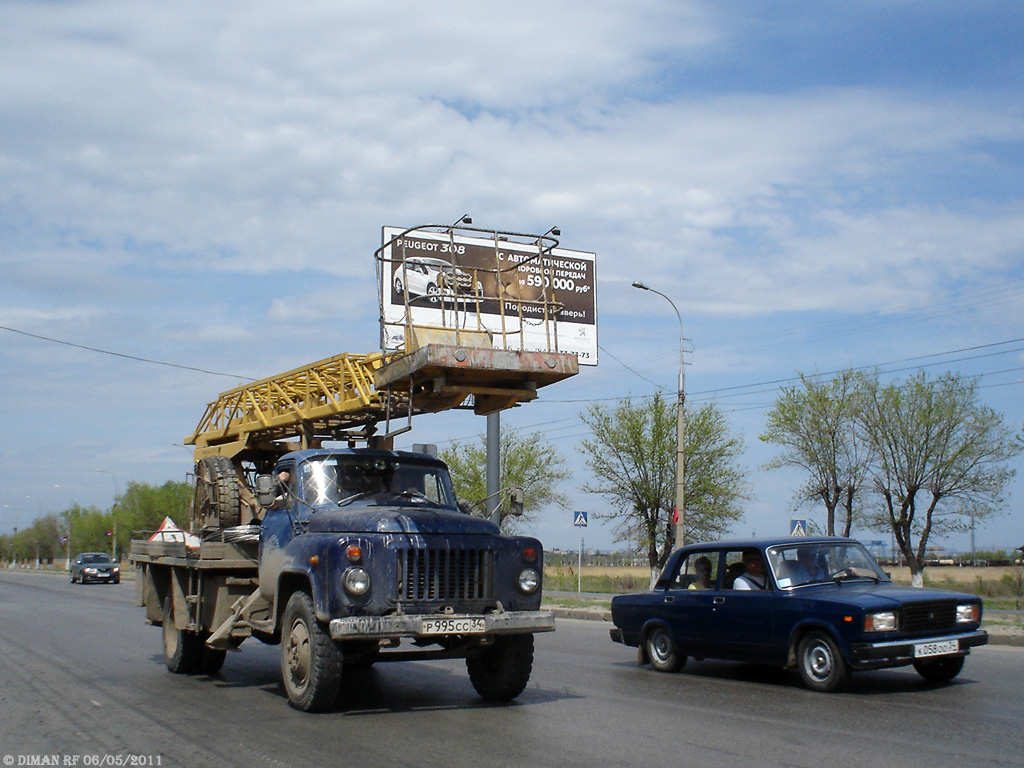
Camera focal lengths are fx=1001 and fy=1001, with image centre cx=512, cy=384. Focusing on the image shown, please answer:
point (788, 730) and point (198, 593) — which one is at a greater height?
point (198, 593)

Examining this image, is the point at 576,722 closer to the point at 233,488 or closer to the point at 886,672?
the point at 886,672

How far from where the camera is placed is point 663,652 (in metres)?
11.1

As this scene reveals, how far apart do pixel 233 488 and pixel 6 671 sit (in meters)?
3.14

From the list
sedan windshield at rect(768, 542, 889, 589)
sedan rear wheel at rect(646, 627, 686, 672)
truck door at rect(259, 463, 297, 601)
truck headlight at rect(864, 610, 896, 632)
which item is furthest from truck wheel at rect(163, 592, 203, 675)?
truck headlight at rect(864, 610, 896, 632)

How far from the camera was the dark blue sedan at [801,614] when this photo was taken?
8.85 metres

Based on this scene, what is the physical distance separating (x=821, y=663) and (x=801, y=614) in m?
0.46

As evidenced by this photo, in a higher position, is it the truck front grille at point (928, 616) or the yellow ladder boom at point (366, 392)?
the yellow ladder boom at point (366, 392)

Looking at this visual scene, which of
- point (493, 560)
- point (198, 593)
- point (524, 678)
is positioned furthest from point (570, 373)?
point (198, 593)

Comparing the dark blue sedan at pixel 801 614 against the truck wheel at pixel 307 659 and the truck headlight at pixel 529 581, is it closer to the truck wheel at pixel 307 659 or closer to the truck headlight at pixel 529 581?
the truck headlight at pixel 529 581

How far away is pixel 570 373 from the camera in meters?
9.75

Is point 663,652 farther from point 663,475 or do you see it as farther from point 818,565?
point 663,475

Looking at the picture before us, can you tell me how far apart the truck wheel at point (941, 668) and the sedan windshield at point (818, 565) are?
91 cm

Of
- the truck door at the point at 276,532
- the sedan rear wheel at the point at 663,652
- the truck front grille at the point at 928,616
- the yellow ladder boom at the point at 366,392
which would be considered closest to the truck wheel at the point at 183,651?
the truck door at the point at 276,532

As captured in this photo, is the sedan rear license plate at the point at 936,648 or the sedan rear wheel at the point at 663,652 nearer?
the sedan rear license plate at the point at 936,648
